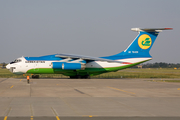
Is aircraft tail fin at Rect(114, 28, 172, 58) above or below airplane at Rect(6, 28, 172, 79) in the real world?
above

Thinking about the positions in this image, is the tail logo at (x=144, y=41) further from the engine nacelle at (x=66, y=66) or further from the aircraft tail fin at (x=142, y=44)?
the engine nacelle at (x=66, y=66)

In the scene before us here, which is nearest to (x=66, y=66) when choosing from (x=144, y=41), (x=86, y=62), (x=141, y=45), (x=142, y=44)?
(x=86, y=62)

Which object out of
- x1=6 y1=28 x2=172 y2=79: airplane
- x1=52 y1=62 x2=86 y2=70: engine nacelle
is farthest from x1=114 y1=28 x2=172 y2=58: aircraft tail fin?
x1=52 y1=62 x2=86 y2=70: engine nacelle

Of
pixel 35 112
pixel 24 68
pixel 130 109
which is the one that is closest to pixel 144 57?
pixel 24 68

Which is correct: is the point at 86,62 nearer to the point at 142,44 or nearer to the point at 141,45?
the point at 141,45

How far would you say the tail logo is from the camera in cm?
3933

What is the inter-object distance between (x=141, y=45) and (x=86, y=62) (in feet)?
31.8

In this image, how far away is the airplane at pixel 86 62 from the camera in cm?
3600

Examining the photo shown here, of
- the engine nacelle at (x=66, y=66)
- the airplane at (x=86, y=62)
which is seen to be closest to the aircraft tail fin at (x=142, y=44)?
the airplane at (x=86, y=62)

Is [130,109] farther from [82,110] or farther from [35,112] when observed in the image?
[35,112]

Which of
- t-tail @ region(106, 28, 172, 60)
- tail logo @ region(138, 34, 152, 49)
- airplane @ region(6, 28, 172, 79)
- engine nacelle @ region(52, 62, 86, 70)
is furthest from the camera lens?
tail logo @ region(138, 34, 152, 49)

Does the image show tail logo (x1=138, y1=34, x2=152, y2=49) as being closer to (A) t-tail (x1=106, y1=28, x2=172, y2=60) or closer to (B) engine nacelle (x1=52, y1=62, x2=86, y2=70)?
(A) t-tail (x1=106, y1=28, x2=172, y2=60)

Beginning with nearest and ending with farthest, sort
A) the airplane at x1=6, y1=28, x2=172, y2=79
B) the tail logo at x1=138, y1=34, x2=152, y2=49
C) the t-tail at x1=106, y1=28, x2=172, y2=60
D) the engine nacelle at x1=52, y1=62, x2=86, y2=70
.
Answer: the engine nacelle at x1=52, y1=62, x2=86, y2=70 < the airplane at x1=6, y1=28, x2=172, y2=79 < the t-tail at x1=106, y1=28, x2=172, y2=60 < the tail logo at x1=138, y1=34, x2=152, y2=49

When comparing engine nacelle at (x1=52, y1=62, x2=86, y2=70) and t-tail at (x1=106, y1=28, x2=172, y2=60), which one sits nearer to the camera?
engine nacelle at (x1=52, y1=62, x2=86, y2=70)
